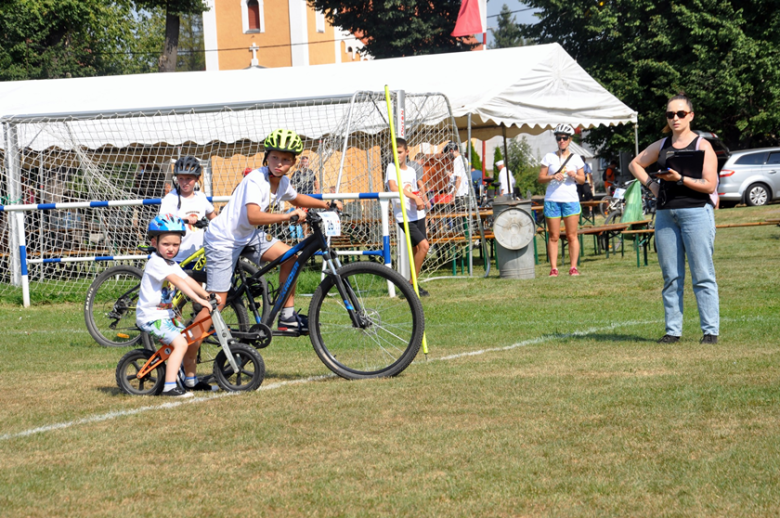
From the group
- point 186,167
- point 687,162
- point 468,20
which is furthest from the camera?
point 468,20

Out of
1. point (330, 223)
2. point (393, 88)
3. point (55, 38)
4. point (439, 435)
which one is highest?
point (55, 38)

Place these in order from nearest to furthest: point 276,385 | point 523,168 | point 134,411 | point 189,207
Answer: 1. point 134,411
2. point 276,385
3. point 189,207
4. point 523,168

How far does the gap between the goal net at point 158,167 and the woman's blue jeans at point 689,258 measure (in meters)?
5.95

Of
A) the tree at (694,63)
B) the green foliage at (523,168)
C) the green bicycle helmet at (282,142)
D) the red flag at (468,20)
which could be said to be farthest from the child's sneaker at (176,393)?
the tree at (694,63)

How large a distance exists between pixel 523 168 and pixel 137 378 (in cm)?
3926

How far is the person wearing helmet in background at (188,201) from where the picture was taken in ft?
27.2

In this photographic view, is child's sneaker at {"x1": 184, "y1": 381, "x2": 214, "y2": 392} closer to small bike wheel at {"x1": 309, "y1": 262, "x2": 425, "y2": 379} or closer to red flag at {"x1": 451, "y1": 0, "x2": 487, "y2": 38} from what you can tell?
small bike wheel at {"x1": 309, "y1": 262, "x2": 425, "y2": 379}

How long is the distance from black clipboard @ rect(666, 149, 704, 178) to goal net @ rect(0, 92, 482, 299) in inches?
237

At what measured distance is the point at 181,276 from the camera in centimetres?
641

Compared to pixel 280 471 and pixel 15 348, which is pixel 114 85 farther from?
pixel 280 471

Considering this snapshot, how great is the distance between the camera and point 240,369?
6.45m

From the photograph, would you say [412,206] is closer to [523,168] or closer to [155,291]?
[155,291]

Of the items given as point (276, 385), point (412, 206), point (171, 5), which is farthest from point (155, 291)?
point (171, 5)

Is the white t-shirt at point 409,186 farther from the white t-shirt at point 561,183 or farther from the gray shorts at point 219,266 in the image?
the gray shorts at point 219,266
